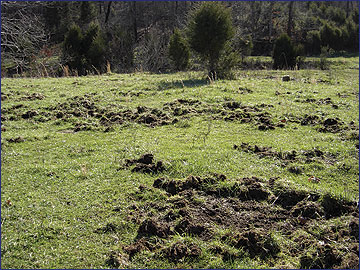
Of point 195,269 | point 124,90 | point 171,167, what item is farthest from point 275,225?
point 124,90

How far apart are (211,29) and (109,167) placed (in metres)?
10.3

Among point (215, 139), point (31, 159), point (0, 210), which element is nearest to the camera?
point (0, 210)

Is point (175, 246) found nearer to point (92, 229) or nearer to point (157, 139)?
point (92, 229)

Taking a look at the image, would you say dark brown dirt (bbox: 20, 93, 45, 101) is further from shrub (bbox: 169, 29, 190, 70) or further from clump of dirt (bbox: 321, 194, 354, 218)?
shrub (bbox: 169, 29, 190, 70)

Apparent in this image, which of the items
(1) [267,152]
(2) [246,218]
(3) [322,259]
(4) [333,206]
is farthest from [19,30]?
(3) [322,259]

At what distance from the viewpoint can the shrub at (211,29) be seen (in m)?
14.2

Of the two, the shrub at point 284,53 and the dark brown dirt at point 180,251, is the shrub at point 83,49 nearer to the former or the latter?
the shrub at point 284,53

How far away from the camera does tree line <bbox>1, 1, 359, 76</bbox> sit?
13.8 meters

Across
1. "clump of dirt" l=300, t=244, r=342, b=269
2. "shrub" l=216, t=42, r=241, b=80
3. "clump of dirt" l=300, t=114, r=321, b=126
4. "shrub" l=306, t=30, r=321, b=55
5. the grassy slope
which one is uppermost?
"shrub" l=306, t=30, r=321, b=55

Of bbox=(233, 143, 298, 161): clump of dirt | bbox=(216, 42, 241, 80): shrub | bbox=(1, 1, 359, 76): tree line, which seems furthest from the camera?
bbox=(216, 42, 241, 80): shrub

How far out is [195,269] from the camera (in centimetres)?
338

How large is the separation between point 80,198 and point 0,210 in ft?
3.07

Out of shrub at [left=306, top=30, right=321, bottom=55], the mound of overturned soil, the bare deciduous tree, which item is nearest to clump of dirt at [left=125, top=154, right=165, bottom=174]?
the mound of overturned soil

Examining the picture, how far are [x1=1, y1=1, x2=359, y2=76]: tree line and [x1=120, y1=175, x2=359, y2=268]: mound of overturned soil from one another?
6.09 meters
